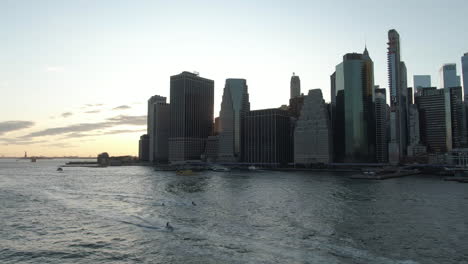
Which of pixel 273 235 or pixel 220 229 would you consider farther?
pixel 220 229

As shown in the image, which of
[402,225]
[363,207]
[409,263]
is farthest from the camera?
[363,207]

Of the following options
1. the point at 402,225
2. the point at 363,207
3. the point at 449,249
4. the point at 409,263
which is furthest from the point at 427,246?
the point at 363,207

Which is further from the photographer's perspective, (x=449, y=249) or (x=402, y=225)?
(x=402, y=225)

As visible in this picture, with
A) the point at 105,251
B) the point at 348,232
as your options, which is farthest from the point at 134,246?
the point at 348,232

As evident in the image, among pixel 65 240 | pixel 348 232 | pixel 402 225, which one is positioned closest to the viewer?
pixel 65 240

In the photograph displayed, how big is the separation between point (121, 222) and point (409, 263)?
48.7 meters

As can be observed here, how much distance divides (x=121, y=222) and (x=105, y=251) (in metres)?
19.2

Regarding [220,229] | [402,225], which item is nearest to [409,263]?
[402,225]

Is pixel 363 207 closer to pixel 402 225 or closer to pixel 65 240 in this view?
pixel 402 225

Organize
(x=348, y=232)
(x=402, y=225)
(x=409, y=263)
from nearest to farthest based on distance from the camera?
(x=409, y=263) < (x=348, y=232) < (x=402, y=225)

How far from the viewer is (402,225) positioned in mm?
64812

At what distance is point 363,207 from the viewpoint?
285 ft

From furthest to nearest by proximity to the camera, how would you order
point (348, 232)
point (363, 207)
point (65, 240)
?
point (363, 207)
point (348, 232)
point (65, 240)

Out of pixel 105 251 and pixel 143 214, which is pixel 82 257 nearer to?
pixel 105 251
